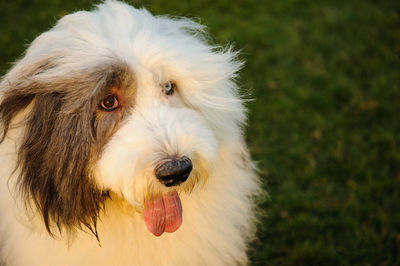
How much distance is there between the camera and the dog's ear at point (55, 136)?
5.75 ft

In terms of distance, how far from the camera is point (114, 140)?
1764 mm

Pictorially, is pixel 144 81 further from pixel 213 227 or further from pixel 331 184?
pixel 331 184

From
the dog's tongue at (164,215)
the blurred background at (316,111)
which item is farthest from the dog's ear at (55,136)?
the blurred background at (316,111)

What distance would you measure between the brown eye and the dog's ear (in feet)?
0.16

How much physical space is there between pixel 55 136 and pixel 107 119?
227 millimetres

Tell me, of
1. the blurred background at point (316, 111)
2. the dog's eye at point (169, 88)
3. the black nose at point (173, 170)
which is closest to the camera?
the black nose at point (173, 170)

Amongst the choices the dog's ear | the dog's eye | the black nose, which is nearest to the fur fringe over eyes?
the dog's ear

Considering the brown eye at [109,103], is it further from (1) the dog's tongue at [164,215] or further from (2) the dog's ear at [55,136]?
(1) the dog's tongue at [164,215]

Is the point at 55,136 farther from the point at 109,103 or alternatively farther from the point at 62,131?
the point at 109,103

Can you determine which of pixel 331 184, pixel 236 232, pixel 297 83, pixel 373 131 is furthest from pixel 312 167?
pixel 236 232

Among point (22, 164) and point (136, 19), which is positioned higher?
point (136, 19)

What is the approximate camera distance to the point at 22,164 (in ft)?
5.94

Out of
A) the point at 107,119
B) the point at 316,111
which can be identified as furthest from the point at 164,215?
the point at 316,111

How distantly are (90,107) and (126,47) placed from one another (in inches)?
11.8
